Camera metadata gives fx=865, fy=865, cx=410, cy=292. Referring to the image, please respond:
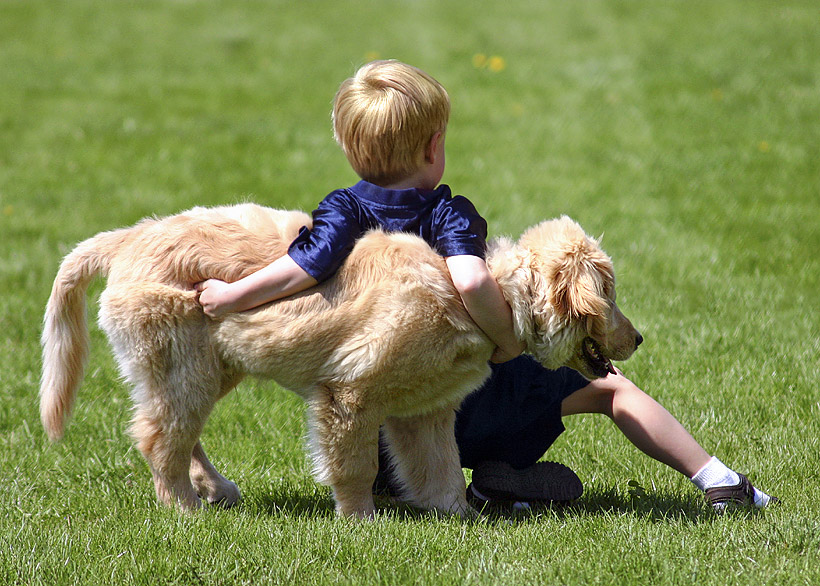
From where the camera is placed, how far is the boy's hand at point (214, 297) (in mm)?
3080

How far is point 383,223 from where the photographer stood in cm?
322

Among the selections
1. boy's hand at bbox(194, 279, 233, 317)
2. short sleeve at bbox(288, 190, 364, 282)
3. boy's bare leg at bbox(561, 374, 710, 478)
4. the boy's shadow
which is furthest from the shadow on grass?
short sleeve at bbox(288, 190, 364, 282)

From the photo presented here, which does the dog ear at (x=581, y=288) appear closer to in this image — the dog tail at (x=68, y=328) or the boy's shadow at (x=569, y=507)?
the boy's shadow at (x=569, y=507)

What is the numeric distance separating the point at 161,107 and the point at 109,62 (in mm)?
2041

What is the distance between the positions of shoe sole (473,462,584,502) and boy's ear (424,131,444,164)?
51.0 inches

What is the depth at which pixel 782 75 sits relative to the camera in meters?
9.62

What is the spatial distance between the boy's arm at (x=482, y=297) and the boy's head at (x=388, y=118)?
46cm

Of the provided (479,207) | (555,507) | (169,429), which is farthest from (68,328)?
(479,207)

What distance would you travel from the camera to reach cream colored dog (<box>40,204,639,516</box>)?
120 inches

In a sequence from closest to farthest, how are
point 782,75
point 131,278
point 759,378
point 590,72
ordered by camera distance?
point 131,278 < point 759,378 < point 782,75 < point 590,72

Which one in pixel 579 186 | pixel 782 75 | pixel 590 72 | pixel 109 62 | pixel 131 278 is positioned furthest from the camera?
pixel 109 62

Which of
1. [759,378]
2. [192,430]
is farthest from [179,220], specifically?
[759,378]

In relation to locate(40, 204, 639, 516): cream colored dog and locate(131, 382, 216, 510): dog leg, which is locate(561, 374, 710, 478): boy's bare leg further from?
locate(131, 382, 216, 510): dog leg

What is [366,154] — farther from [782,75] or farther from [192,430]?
[782,75]
